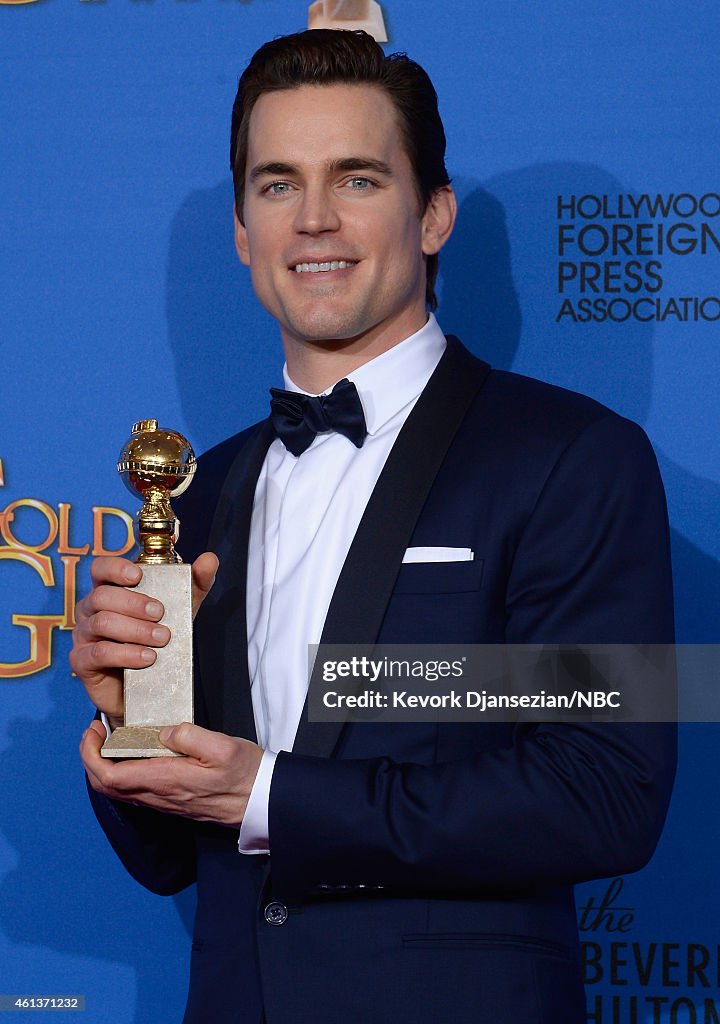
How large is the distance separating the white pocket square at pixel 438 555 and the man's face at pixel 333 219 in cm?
34

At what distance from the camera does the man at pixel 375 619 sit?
142cm

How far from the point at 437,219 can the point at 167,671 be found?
2.57 ft

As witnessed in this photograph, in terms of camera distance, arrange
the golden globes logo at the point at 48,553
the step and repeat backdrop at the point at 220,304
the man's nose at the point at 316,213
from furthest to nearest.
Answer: the golden globes logo at the point at 48,553 < the step and repeat backdrop at the point at 220,304 < the man's nose at the point at 316,213

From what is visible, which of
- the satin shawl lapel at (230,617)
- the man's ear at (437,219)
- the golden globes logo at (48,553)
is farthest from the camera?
the golden globes logo at (48,553)

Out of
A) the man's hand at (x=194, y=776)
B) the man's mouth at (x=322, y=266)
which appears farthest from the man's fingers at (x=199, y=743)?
the man's mouth at (x=322, y=266)

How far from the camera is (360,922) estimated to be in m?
1.49

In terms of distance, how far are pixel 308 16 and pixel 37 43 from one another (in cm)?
47

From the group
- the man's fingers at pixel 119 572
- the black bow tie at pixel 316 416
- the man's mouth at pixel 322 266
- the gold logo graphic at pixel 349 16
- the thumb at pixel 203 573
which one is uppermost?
the gold logo graphic at pixel 349 16

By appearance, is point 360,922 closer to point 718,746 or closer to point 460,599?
point 460,599

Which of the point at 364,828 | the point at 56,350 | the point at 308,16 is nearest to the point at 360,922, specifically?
the point at 364,828

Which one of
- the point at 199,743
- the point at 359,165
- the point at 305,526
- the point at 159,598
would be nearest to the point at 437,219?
the point at 359,165

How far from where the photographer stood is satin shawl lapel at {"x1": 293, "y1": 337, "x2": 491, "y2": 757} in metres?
1.54

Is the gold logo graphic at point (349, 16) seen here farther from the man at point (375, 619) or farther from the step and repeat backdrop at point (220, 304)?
the man at point (375, 619)

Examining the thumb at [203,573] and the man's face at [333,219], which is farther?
the man's face at [333,219]
